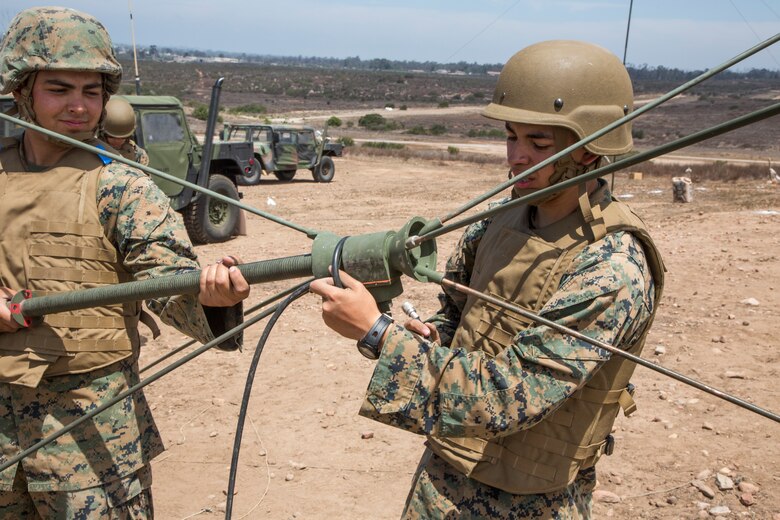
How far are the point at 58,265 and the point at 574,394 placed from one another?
1.52 metres

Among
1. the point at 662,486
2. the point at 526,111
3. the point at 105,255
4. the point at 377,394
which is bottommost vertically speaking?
the point at 662,486

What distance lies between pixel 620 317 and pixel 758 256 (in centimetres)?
828

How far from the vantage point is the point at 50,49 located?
229cm

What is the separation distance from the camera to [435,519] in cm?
215

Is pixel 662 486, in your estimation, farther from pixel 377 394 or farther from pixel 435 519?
pixel 377 394

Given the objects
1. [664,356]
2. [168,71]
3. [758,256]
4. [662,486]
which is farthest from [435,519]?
[168,71]

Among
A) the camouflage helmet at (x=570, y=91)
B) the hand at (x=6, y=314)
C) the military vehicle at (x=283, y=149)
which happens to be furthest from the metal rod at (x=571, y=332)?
the military vehicle at (x=283, y=149)

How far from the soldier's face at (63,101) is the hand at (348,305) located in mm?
1062

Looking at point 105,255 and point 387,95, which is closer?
A: point 105,255

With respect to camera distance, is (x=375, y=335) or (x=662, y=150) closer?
(x=662, y=150)

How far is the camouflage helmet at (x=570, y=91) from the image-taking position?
6.77 feet

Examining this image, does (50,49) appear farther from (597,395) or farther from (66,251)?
(597,395)

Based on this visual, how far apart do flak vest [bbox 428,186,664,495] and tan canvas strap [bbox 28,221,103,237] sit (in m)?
1.15

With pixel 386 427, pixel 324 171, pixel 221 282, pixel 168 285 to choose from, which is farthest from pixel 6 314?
pixel 324 171
